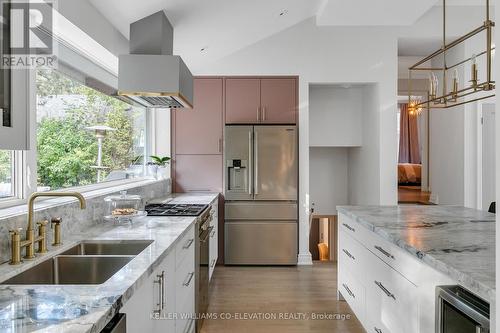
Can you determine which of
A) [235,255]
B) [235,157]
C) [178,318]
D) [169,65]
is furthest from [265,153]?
[178,318]

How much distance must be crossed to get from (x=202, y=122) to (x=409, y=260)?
347cm

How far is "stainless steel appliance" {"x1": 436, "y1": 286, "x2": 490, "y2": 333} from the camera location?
4.19ft

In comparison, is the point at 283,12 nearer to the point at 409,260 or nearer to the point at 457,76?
the point at 457,76

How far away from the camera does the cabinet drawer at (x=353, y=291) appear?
2.67 metres

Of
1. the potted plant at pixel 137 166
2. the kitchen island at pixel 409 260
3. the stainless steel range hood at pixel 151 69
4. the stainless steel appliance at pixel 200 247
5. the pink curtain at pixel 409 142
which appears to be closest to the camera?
the kitchen island at pixel 409 260

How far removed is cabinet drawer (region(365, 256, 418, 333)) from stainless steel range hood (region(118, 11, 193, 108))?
1862mm

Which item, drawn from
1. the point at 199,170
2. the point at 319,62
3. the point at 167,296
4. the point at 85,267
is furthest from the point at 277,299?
the point at 319,62

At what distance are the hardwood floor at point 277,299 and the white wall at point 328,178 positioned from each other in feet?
4.33

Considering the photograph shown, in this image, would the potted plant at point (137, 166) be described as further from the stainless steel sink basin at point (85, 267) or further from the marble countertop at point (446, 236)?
the stainless steel sink basin at point (85, 267)

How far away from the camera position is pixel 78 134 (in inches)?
110

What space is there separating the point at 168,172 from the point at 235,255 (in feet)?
4.59

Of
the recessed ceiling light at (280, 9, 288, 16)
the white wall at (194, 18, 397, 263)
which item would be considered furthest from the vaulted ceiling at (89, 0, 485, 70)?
the white wall at (194, 18, 397, 263)

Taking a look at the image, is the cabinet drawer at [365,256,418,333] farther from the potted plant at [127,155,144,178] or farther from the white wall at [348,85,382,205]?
the potted plant at [127,155,144,178]

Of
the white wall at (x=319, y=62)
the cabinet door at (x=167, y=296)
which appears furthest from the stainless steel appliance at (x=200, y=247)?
the white wall at (x=319, y=62)
